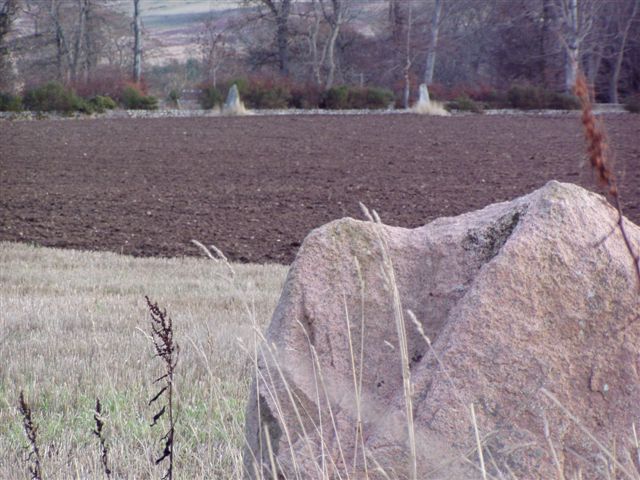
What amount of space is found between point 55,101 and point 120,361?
27959 mm

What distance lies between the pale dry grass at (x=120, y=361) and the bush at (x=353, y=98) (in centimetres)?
2664

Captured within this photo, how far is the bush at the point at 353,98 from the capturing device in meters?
33.9

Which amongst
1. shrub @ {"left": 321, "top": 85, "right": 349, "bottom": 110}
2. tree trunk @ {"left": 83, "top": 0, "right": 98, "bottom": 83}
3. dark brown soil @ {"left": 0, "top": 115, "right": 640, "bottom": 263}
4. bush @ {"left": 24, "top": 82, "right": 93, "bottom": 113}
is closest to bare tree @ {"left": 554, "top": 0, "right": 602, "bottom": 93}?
shrub @ {"left": 321, "top": 85, "right": 349, "bottom": 110}

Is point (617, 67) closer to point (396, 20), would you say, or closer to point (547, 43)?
point (547, 43)

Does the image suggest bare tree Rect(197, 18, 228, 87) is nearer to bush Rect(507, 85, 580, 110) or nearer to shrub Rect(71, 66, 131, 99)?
shrub Rect(71, 66, 131, 99)

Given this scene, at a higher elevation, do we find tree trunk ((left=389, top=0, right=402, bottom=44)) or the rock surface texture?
tree trunk ((left=389, top=0, right=402, bottom=44))

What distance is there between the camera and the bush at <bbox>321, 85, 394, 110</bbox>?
33.9 meters

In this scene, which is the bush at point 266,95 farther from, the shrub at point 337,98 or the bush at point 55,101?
the bush at point 55,101

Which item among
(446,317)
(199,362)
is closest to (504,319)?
(446,317)

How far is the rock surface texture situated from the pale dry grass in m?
0.26

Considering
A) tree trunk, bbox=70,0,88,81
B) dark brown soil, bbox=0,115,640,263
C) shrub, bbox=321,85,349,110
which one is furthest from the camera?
tree trunk, bbox=70,0,88,81

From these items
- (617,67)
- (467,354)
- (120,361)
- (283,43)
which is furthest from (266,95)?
(467,354)

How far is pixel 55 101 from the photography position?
101 ft

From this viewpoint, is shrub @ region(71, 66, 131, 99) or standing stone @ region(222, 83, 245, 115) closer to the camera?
standing stone @ region(222, 83, 245, 115)
